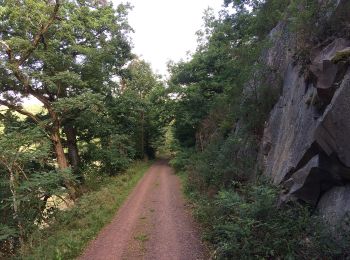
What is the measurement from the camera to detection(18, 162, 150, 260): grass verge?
33.4 ft

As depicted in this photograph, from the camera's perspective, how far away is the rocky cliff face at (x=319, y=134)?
6176 millimetres

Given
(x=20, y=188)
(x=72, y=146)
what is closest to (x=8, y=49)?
(x=20, y=188)

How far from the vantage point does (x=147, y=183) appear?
2400 cm

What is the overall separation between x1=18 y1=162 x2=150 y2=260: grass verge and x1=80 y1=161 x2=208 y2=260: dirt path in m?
0.36

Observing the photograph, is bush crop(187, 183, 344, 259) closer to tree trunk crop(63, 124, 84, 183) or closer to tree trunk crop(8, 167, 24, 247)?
tree trunk crop(8, 167, 24, 247)

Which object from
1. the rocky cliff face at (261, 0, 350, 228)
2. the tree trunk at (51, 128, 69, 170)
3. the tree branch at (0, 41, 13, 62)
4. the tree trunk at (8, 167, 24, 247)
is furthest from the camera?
the tree trunk at (51, 128, 69, 170)

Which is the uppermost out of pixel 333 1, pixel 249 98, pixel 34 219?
pixel 333 1

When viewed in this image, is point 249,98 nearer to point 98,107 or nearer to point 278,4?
point 278,4

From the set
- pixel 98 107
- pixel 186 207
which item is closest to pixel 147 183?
pixel 98 107

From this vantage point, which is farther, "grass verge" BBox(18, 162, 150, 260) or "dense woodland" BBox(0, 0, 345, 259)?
"grass verge" BBox(18, 162, 150, 260)

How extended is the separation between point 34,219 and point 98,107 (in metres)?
9.15

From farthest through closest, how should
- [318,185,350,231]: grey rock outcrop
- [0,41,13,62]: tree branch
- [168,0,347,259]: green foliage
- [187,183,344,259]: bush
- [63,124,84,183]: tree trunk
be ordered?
[63,124,84,183]: tree trunk
[0,41,13,62]: tree branch
[168,0,347,259]: green foliage
[187,183,344,259]: bush
[318,185,350,231]: grey rock outcrop

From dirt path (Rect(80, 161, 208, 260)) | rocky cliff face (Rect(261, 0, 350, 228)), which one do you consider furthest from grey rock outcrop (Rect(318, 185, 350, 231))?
dirt path (Rect(80, 161, 208, 260))

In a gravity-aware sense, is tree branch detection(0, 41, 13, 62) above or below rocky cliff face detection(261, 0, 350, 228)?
above
